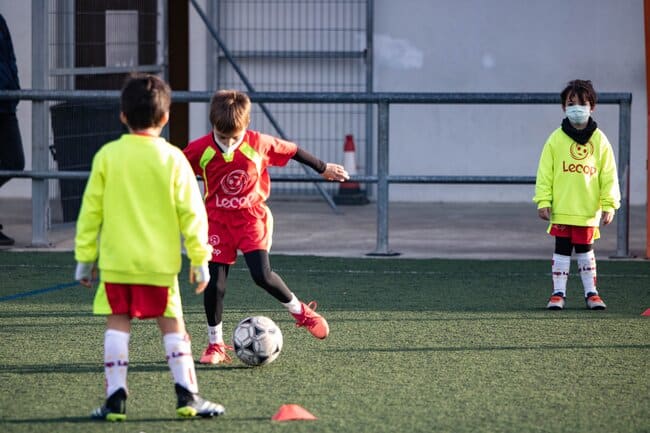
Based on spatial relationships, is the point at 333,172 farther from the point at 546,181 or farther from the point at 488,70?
the point at 488,70

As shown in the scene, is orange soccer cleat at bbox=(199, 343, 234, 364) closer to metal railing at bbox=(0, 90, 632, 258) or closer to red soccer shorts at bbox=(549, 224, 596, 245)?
red soccer shorts at bbox=(549, 224, 596, 245)

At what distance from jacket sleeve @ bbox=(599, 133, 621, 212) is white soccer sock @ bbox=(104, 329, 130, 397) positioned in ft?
12.1

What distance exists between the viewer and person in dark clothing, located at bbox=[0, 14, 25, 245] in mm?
9805

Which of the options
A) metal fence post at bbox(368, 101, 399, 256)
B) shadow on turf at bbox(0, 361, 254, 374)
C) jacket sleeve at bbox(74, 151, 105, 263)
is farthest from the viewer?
metal fence post at bbox(368, 101, 399, 256)

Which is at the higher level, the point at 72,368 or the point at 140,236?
the point at 140,236

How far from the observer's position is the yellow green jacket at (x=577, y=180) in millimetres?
7332

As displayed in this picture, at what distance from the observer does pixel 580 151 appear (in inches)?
290

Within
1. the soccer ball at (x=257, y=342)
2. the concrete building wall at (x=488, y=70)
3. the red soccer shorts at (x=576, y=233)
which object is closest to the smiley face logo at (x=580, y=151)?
the red soccer shorts at (x=576, y=233)

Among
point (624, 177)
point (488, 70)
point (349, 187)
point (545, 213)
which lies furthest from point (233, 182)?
point (488, 70)

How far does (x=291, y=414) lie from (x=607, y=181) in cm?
338

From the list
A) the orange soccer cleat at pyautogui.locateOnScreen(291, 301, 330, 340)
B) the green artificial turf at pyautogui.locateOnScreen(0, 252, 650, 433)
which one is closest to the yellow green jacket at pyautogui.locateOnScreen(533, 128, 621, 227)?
the green artificial turf at pyautogui.locateOnScreen(0, 252, 650, 433)

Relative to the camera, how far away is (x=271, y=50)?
45.5ft

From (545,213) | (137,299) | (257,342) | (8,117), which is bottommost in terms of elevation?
(257,342)

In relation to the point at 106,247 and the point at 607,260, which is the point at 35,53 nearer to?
the point at 607,260
